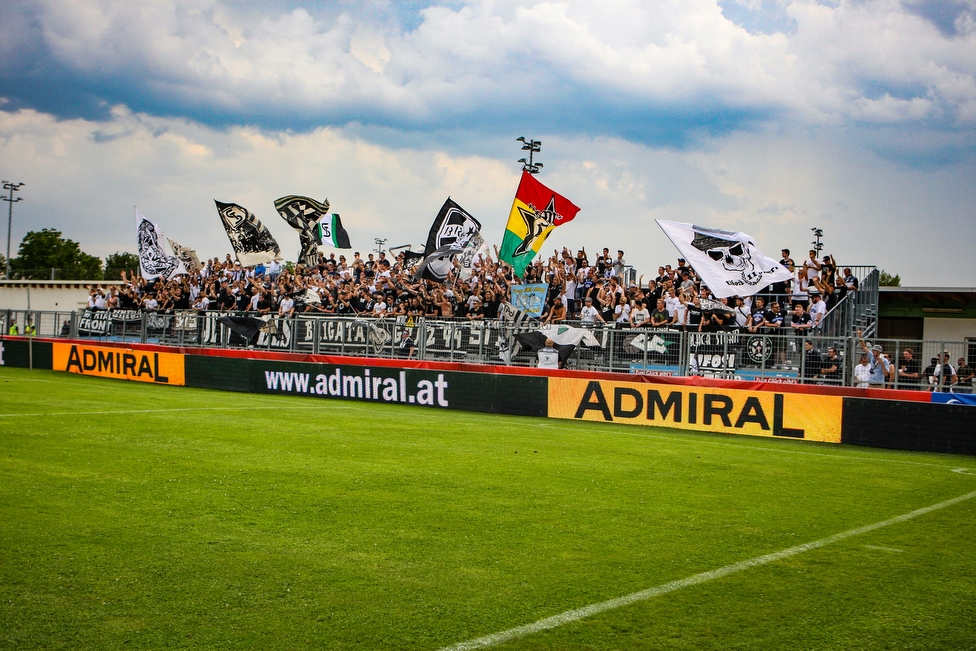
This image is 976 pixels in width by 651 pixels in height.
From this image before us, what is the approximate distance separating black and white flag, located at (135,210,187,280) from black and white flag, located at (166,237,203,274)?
1893 millimetres

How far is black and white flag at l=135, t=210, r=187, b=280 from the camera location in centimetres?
3097

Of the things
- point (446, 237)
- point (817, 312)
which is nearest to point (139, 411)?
point (446, 237)

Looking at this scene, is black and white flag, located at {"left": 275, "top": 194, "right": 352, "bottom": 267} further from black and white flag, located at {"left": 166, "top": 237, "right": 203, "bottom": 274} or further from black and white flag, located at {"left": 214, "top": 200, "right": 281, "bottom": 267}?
black and white flag, located at {"left": 166, "top": 237, "right": 203, "bottom": 274}

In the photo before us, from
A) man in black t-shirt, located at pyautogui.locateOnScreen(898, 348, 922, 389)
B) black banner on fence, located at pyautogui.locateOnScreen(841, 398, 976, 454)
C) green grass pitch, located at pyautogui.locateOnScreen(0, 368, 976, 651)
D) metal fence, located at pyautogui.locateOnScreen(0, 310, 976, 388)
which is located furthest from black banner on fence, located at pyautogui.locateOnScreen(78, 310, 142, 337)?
man in black t-shirt, located at pyautogui.locateOnScreen(898, 348, 922, 389)

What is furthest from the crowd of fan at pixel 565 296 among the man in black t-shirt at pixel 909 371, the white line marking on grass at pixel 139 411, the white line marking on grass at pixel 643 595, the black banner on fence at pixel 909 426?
the white line marking on grass at pixel 643 595

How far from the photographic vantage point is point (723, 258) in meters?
19.1

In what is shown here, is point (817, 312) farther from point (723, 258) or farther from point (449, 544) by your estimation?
point (449, 544)

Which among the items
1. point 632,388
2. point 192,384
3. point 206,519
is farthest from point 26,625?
point 192,384

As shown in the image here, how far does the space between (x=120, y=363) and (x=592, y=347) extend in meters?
16.0

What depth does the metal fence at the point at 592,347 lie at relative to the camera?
669 inches

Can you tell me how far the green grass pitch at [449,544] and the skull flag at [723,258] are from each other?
648cm

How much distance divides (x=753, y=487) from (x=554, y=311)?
1176 cm

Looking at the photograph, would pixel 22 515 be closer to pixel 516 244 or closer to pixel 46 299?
pixel 516 244

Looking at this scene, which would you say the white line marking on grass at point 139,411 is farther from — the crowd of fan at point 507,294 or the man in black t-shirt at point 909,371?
the man in black t-shirt at point 909,371
